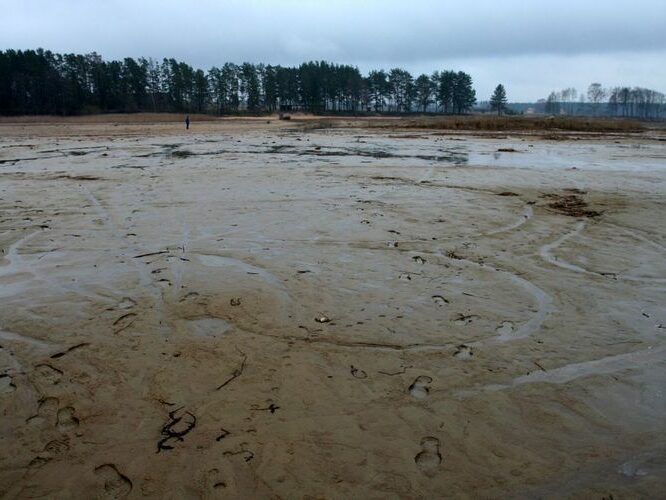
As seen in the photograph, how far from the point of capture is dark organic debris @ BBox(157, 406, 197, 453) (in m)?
2.72

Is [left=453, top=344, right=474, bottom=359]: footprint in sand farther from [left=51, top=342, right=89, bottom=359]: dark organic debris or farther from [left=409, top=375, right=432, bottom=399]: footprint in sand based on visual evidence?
[left=51, top=342, right=89, bottom=359]: dark organic debris

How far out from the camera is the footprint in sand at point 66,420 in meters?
2.85

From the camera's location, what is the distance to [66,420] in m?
2.91

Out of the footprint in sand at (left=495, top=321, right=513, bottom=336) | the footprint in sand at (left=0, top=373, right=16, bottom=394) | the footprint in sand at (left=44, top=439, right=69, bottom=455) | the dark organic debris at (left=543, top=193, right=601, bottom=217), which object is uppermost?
the dark organic debris at (left=543, top=193, right=601, bottom=217)

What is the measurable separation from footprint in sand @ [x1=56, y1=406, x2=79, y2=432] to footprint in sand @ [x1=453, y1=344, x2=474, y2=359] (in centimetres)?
281

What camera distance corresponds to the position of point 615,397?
10.6 ft

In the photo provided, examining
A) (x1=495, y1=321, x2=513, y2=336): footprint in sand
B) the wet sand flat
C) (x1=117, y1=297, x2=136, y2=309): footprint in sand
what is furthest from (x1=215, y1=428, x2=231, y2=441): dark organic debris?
(x1=495, y1=321, x2=513, y2=336): footprint in sand

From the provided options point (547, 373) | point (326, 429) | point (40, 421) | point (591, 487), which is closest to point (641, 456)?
point (591, 487)

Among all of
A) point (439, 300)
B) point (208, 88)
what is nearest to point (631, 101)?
→ point (208, 88)

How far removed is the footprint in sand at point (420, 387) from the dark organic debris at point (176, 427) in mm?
1528

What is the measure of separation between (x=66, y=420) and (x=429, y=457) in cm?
232

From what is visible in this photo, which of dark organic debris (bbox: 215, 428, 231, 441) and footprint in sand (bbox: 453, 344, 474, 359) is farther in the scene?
footprint in sand (bbox: 453, 344, 474, 359)

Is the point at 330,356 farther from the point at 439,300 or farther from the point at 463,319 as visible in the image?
the point at 439,300

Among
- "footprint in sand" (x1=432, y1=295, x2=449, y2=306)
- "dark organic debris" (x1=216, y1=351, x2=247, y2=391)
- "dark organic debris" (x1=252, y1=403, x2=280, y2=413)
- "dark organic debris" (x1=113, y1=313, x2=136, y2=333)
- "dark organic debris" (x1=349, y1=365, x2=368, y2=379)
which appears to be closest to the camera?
"dark organic debris" (x1=252, y1=403, x2=280, y2=413)
